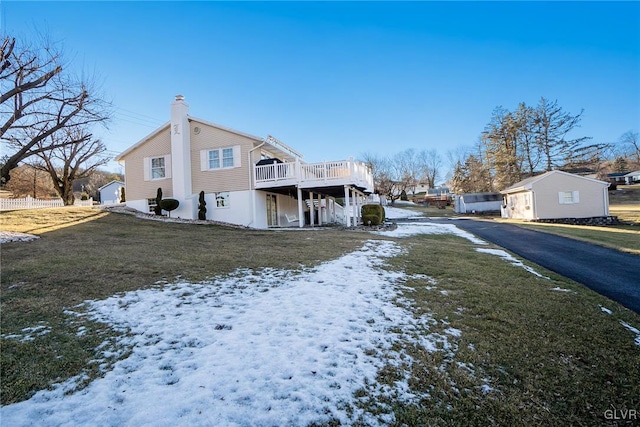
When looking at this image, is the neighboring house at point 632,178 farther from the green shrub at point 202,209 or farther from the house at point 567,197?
the green shrub at point 202,209

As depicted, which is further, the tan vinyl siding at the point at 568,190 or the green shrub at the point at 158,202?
the tan vinyl siding at the point at 568,190

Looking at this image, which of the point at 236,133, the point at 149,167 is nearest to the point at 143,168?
the point at 149,167

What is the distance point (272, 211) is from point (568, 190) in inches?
955

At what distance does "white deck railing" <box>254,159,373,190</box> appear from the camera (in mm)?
15492

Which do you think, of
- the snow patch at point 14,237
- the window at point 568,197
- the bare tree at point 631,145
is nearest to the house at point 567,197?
the window at point 568,197

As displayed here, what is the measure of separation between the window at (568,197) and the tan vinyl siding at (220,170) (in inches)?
988

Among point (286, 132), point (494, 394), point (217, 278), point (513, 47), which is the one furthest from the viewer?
point (286, 132)

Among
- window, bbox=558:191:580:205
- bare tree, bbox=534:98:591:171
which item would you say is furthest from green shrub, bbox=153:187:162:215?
bare tree, bbox=534:98:591:171

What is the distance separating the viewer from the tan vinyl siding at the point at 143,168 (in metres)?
17.6

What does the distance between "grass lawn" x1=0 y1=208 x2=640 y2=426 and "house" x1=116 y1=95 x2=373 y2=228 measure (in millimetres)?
8412

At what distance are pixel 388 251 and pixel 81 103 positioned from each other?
44.0 ft

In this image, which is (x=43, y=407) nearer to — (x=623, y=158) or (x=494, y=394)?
(x=494, y=394)

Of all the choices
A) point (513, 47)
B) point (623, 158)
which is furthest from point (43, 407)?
point (623, 158)

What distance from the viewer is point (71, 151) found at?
95.5 feet
